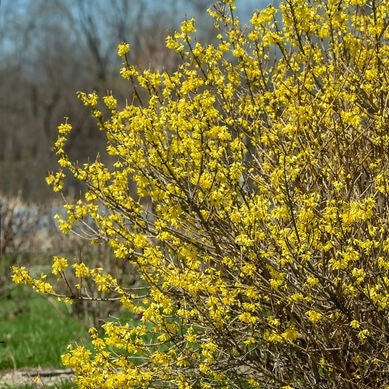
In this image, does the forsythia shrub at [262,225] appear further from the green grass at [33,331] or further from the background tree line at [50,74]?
the background tree line at [50,74]

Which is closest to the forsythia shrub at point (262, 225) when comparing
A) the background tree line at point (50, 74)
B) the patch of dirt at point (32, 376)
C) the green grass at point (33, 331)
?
the green grass at point (33, 331)

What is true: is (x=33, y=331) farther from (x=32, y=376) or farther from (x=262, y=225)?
(x=262, y=225)

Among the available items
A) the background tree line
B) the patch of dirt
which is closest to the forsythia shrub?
the patch of dirt

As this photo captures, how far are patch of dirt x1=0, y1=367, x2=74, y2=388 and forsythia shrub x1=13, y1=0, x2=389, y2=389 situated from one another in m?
1.84

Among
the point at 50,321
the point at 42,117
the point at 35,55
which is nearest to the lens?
the point at 50,321

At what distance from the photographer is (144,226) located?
4.09 metres

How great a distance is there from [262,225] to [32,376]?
3.20 meters

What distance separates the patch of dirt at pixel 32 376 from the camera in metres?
5.70

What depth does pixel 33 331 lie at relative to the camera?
8555 millimetres

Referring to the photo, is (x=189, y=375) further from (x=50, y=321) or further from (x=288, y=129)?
(x=50, y=321)

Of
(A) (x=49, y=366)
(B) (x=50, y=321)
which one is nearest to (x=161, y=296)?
(A) (x=49, y=366)

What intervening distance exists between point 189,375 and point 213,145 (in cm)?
124

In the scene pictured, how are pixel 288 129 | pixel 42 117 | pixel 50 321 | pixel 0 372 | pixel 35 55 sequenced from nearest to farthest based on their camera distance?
1. pixel 288 129
2. pixel 0 372
3. pixel 50 321
4. pixel 42 117
5. pixel 35 55

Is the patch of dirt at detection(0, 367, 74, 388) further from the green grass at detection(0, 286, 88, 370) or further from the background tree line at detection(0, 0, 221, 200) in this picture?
the background tree line at detection(0, 0, 221, 200)
